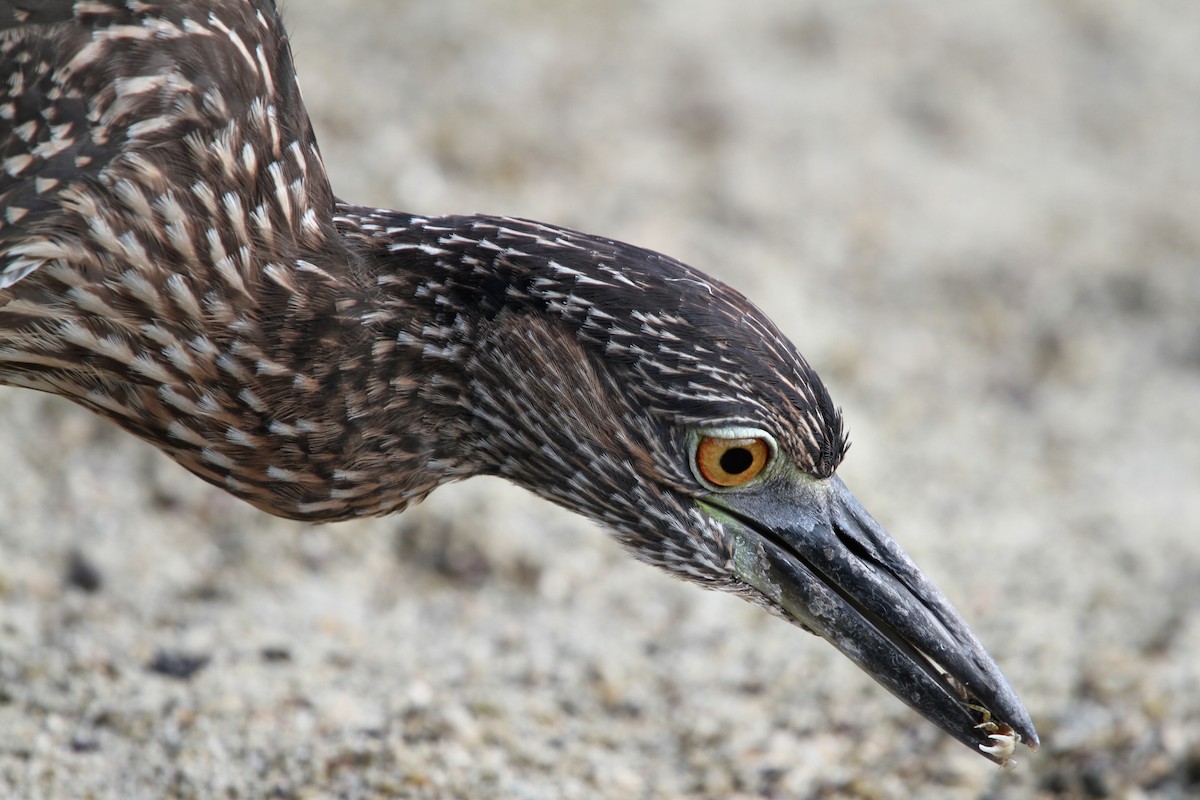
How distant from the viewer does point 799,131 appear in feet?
24.4

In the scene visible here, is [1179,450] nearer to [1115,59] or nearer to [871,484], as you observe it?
[871,484]

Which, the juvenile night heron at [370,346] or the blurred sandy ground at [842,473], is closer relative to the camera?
the juvenile night heron at [370,346]

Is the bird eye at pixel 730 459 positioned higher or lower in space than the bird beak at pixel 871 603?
higher

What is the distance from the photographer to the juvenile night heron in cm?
305

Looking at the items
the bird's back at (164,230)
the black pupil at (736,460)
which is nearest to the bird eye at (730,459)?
the black pupil at (736,460)

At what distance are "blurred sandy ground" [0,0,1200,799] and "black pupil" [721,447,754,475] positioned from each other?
1.24 metres

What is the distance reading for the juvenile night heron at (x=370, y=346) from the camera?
305 cm

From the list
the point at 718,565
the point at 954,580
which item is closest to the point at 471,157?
the point at 954,580

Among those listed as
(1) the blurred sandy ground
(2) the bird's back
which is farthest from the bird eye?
(1) the blurred sandy ground

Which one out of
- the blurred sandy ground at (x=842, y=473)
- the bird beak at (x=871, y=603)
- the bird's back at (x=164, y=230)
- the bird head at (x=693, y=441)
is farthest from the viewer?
the blurred sandy ground at (x=842, y=473)

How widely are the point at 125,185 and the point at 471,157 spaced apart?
3406mm

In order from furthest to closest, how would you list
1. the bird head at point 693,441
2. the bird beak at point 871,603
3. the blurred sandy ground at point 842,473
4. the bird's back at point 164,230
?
the blurred sandy ground at point 842,473, the bird beak at point 871,603, the bird head at point 693,441, the bird's back at point 164,230

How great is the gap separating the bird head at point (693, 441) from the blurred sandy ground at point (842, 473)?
899 millimetres

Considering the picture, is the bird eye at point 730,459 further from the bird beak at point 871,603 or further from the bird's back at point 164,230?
the bird's back at point 164,230
